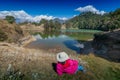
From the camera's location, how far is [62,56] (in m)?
7.88

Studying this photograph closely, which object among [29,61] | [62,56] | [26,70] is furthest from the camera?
[29,61]

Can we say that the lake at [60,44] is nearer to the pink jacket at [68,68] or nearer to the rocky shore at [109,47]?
the rocky shore at [109,47]

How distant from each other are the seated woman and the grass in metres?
0.20

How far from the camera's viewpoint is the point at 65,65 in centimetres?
801

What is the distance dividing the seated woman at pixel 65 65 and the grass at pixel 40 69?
0.20 m

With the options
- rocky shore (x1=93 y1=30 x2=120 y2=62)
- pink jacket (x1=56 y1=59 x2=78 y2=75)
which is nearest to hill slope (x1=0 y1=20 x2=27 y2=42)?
rocky shore (x1=93 y1=30 x2=120 y2=62)

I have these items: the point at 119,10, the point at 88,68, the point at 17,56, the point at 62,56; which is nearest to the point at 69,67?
the point at 62,56

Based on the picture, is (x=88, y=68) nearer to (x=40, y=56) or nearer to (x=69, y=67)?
(x=69, y=67)

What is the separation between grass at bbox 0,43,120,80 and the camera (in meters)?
7.95

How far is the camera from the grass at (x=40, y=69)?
795cm

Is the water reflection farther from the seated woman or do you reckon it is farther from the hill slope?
the seated woman

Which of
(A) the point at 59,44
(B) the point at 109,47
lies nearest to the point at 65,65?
(B) the point at 109,47

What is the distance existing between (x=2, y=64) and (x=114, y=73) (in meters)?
5.49

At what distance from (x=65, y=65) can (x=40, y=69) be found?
1427 mm
